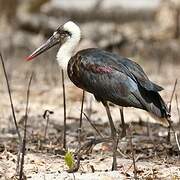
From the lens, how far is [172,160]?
7.00 meters

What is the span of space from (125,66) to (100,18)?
1716 centimetres

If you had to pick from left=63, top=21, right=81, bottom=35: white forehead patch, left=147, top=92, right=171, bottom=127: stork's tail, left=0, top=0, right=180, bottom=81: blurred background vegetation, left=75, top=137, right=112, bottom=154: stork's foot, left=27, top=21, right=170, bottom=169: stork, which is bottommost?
left=75, top=137, right=112, bottom=154: stork's foot

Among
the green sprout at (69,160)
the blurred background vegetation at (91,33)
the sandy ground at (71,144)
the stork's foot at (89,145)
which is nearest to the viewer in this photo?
the green sprout at (69,160)

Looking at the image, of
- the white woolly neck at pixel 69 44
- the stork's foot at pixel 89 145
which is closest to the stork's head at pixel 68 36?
the white woolly neck at pixel 69 44

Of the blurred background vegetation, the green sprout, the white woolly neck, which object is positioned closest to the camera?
the green sprout

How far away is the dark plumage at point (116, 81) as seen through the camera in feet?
21.2

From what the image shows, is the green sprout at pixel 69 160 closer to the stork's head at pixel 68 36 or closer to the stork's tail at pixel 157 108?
the stork's tail at pixel 157 108

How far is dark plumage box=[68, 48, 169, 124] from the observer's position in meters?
6.46

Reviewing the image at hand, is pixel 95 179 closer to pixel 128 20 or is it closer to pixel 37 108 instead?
pixel 37 108

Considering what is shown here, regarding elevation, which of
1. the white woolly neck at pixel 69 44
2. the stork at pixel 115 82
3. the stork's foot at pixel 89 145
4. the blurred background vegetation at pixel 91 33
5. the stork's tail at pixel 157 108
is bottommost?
the stork's foot at pixel 89 145

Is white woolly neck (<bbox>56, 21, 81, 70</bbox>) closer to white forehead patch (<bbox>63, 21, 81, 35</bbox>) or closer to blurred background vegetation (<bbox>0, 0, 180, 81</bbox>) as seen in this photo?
white forehead patch (<bbox>63, 21, 81, 35</bbox>)

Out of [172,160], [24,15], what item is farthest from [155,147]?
[24,15]

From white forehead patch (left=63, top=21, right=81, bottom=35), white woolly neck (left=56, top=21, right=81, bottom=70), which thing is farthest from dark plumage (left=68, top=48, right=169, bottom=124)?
white forehead patch (left=63, top=21, right=81, bottom=35)

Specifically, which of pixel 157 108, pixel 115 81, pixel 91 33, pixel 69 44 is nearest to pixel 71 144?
pixel 69 44
